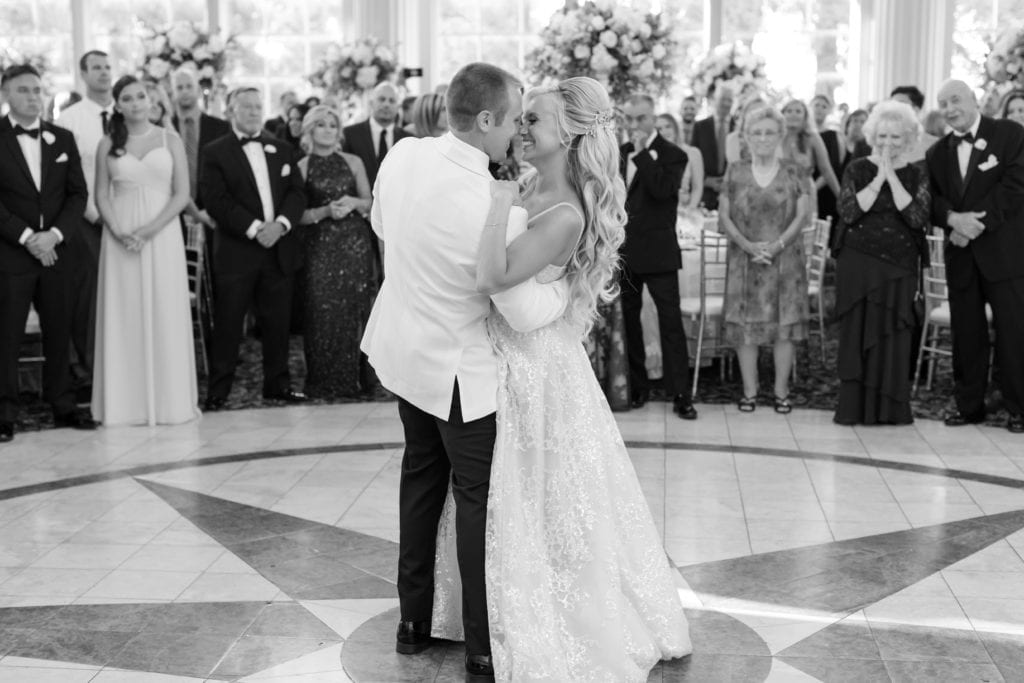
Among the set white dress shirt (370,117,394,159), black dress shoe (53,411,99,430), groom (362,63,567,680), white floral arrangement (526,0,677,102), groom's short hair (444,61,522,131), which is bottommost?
black dress shoe (53,411,99,430)

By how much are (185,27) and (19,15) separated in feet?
20.1

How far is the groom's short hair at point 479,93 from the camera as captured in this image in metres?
3.29

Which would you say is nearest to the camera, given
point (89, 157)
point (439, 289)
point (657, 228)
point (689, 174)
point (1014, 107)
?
point (439, 289)

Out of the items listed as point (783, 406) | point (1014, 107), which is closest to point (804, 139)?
point (1014, 107)

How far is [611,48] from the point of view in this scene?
840cm

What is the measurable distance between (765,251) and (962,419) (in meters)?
1.41

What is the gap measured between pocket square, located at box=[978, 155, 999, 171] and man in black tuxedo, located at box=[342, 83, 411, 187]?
3.64 m

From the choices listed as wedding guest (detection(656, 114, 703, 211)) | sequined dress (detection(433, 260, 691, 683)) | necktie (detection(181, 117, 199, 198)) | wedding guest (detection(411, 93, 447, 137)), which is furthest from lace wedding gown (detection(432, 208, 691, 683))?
necktie (detection(181, 117, 199, 198))

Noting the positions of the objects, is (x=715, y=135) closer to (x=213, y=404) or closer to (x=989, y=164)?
(x=989, y=164)

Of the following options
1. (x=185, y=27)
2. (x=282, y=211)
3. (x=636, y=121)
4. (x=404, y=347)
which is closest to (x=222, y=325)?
(x=282, y=211)

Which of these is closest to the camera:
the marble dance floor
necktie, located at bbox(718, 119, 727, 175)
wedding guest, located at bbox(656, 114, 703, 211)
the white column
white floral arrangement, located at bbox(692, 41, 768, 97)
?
the marble dance floor

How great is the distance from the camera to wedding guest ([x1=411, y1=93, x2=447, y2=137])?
7.67m

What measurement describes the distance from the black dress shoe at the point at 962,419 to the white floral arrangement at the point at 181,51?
21.3 feet

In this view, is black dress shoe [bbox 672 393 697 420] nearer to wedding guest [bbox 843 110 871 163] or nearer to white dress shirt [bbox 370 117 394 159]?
white dress shirt [bbox 370 117 394 159]
